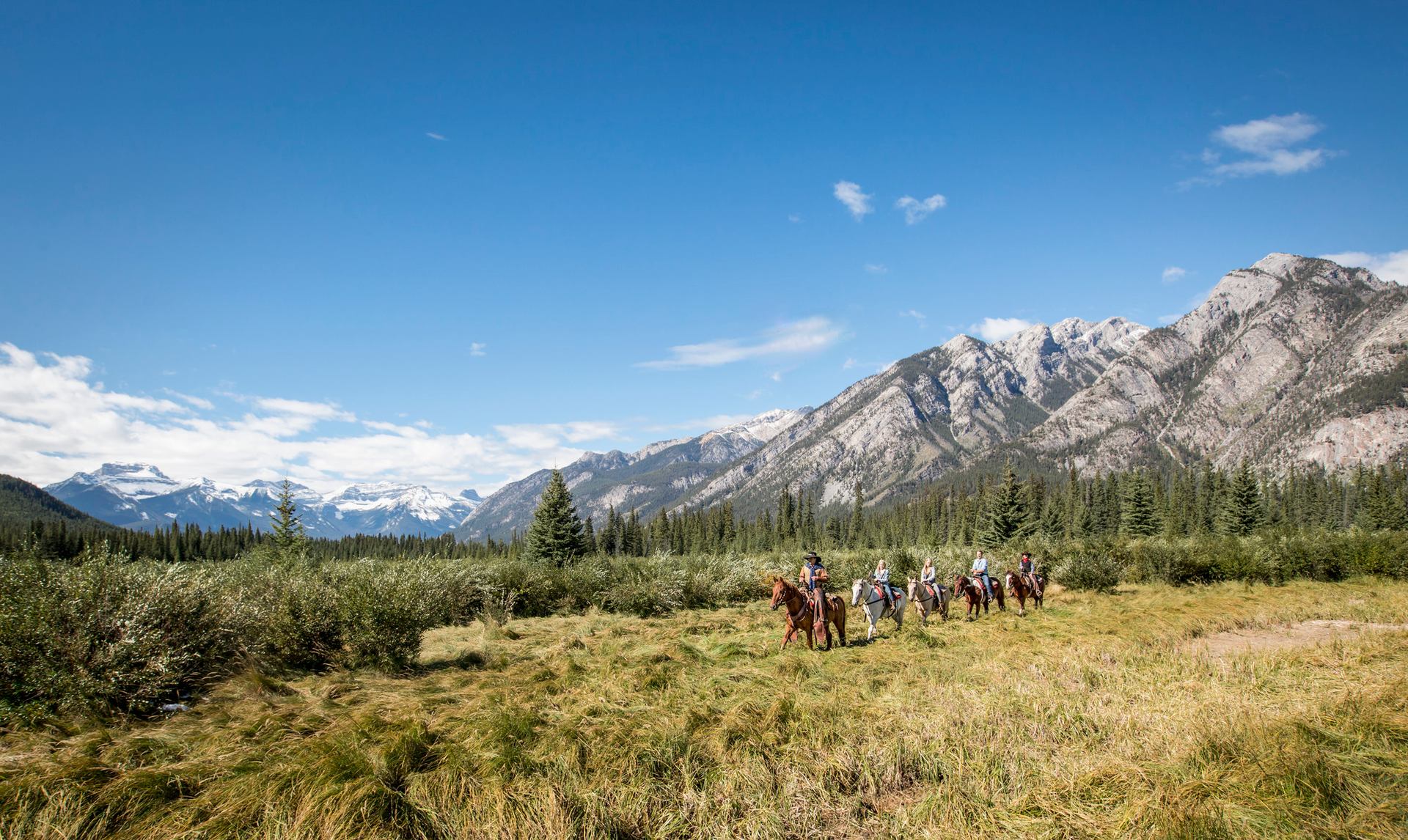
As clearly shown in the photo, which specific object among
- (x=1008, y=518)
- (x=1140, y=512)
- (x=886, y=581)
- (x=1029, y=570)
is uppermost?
(x=886, y=581)

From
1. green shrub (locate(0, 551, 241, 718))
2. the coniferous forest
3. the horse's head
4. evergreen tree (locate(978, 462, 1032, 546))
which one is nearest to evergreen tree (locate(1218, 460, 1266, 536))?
the coniferous forest

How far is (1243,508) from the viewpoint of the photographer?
6475 centimetres

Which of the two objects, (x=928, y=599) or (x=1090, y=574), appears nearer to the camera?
(x=928, y=599)

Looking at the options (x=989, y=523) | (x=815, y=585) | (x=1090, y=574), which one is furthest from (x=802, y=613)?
(x=989, y=523)

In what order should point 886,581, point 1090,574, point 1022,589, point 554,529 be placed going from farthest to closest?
point 554,529 → point 1090,574 → point 1022,589 → point 886,581

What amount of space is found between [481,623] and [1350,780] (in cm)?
→ 1784

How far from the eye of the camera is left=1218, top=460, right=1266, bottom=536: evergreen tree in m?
63.7

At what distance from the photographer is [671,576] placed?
909 inches

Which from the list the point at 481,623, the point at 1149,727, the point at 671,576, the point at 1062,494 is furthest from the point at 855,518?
the point at 1149,727

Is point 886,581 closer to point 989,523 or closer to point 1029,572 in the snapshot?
point 1029,572

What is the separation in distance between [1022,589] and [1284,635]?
6.89 meters

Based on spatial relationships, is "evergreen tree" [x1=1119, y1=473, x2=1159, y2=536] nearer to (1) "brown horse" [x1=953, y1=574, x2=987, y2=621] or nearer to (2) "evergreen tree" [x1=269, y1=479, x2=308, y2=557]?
(1) "brown horse" [x1=953, y1=574, x2=987, y2=621]

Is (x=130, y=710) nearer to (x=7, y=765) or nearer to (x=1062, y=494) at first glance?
(x=7, y=765)

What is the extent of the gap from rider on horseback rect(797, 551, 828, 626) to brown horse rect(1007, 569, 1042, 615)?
32.6 feet
